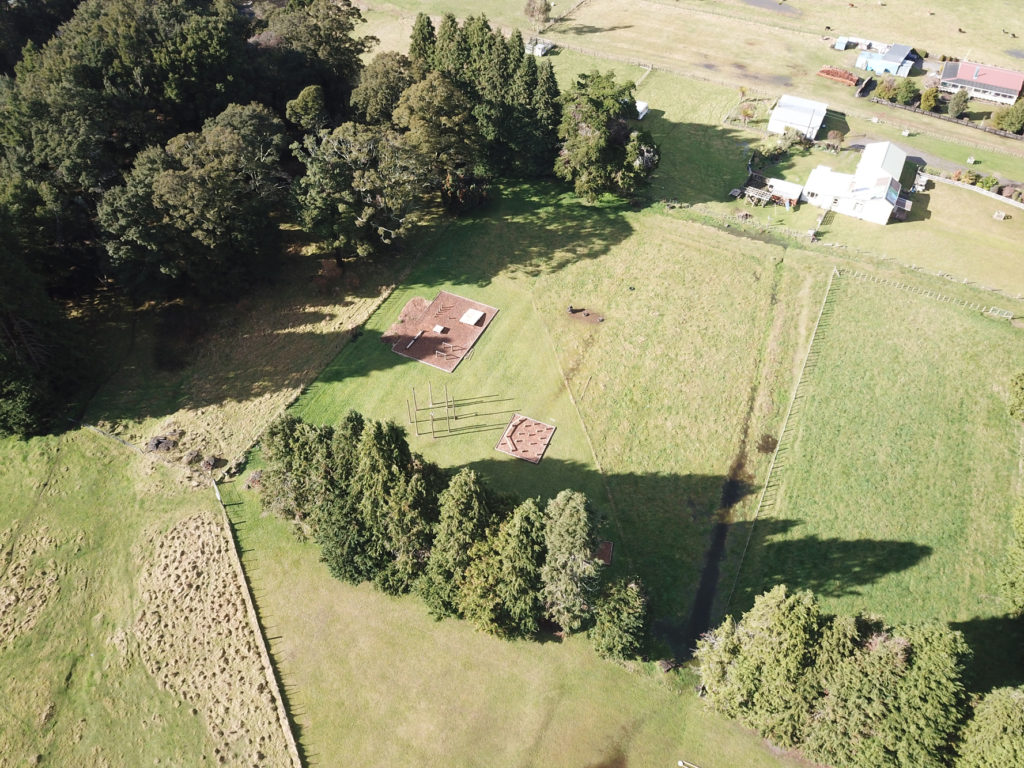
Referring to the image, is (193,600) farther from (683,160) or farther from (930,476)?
(683,160)

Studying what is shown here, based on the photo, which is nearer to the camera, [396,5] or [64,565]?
[64,565]

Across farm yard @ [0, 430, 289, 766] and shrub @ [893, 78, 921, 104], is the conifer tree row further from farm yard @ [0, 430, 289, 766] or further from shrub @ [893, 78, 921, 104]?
shrub @ [893, 78, 921, 104]

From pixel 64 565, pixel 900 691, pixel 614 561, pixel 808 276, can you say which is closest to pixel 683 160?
pixel 808 276

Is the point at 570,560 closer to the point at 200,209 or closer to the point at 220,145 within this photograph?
the point at 200,209

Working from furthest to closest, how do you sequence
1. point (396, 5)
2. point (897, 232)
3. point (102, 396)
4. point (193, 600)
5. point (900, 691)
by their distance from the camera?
point (396, 5) → point (897, 232) → point (102, 396) → point (193, 600) → point (900, 691)

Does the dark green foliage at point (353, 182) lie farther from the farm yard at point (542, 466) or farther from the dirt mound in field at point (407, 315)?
the dirt mound in field at point (407, 315)

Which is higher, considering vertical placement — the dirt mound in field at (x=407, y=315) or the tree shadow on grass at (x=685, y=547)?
the dirt mound in field at (x=407, y=315)

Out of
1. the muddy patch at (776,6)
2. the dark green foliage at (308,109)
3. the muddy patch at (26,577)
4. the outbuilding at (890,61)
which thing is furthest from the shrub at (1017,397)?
the muddy patch at (776,6)
